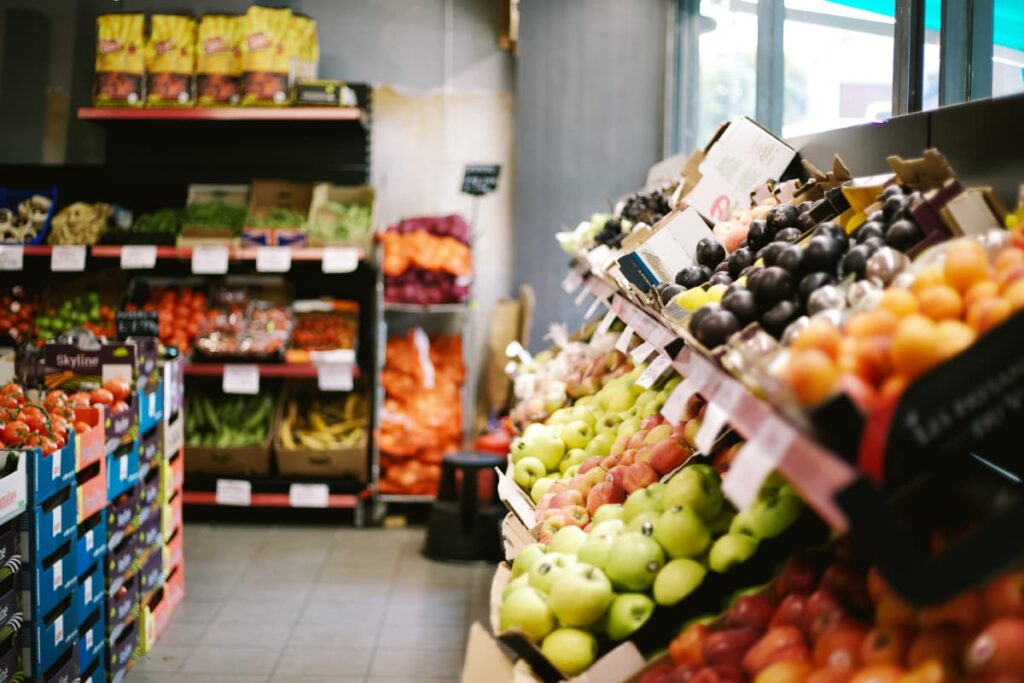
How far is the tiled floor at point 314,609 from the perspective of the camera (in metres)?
3.80

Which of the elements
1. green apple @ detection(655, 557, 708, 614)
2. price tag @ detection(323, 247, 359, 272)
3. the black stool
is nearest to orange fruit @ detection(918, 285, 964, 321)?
green apple @ detection(655, 557, 708, 614)

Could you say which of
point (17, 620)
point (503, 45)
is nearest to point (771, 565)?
point (17, 620)

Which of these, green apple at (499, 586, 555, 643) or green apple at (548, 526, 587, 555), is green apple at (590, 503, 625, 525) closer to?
green apple at (548, 526, 587, 555)

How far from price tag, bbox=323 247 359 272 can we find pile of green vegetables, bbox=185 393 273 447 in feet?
3.11

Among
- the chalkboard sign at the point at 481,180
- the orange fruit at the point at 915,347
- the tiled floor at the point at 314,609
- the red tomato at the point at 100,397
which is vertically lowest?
the tiled floor at the point at 314,609

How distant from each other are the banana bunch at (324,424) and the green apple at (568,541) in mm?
3619

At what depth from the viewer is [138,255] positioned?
18.5 feet

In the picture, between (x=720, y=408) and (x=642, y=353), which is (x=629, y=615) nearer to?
(x=720, y=408)

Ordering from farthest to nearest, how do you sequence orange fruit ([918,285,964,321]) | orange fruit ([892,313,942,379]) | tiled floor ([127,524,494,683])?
tiled floor ([127,524,494,683]) < orange fruit ([918,285,964,321]) < orange fruit ([892,313,942,379])

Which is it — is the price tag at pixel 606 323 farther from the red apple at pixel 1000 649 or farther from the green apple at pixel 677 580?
the red apple at pixel 1000 649

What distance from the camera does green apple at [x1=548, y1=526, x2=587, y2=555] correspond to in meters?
2.16

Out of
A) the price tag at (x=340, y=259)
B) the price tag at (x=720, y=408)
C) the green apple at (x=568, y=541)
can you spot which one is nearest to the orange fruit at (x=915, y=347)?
the price tag at (x=720, y=408)

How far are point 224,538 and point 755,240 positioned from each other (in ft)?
13.0

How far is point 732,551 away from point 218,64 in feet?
16.2
